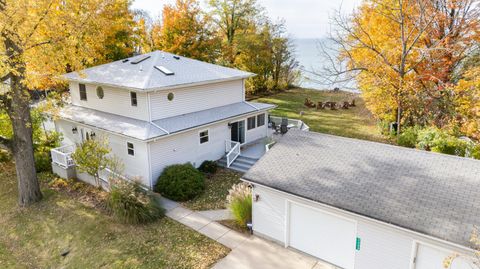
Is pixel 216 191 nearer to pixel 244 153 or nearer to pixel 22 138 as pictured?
pixel 244 153

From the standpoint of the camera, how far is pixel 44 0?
13047 mm

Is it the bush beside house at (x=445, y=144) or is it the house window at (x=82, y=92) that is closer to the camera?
the bush beside house at (x=445, y=144)

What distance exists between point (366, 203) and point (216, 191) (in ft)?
27.6

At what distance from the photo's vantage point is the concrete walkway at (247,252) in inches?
411

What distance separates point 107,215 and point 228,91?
1093cm

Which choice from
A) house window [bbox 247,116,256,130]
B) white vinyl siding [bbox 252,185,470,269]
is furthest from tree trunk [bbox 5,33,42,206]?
house window [bbox 247,116,256,130]

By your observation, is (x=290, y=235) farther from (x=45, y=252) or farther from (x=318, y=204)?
(x=45, y=252)

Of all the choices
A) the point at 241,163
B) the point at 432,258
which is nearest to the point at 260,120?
the point at 241,163

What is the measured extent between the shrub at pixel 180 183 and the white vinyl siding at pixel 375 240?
498 centimetres

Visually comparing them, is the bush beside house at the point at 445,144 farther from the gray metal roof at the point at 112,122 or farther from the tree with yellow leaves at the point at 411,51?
the gray metal roof at the point at 112,122

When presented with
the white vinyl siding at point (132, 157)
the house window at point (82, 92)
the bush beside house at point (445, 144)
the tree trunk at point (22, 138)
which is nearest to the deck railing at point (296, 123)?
the bush beside house at point (445, 144)

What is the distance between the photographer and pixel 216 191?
16062 mm

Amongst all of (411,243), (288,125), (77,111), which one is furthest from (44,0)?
(288,125)

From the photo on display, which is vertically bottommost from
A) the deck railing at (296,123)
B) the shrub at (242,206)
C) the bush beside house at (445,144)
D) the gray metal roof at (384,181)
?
the shrub at (242,206)
